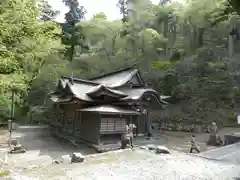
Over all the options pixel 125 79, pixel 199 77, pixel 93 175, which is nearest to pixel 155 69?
pixel 199 77

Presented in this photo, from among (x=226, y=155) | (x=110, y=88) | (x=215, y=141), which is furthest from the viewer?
(x=110, y=88)

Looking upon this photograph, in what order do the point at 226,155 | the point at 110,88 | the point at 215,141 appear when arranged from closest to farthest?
the point at 226,155 → the point at 215,141 → the point at 110,88

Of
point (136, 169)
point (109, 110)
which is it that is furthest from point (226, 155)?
point (109, 110)

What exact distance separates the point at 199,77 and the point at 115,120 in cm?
1425

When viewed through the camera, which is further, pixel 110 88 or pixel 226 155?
pixel 110 88

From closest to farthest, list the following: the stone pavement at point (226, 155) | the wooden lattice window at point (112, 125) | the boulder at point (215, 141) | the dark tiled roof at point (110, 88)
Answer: the stone pavement at point (226, 155), the boulder at point (215, 141), the wooden lattice window at point (112, 125), the dark tiled roof at point (110, 88)

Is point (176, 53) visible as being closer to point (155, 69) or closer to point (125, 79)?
point (155, 69)

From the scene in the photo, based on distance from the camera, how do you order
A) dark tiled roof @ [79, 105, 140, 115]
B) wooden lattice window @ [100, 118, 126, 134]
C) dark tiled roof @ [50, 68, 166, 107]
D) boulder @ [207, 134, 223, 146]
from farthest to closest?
dark tiled roof @ [50, 68, 166, 107] < wooden lattice window @ [100, 118, 126, 134] < boulder @ [207, 134, 223, 146] < dark tiled roof @ [79, 105, 140, 115]

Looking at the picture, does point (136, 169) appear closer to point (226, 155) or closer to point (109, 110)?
point (226, 155)

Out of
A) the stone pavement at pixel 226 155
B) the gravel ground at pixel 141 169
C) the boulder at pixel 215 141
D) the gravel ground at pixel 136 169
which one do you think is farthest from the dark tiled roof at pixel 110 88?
the gravel ground at pixel 141 169

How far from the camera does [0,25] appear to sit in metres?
5.74

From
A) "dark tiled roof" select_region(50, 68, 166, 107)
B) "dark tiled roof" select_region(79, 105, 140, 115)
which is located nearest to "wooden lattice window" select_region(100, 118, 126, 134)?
"dark tiled roof" select_region(79, 105, 140, 115)

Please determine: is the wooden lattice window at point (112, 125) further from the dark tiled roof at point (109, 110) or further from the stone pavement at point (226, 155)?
the stone pavement at point (226, 155)

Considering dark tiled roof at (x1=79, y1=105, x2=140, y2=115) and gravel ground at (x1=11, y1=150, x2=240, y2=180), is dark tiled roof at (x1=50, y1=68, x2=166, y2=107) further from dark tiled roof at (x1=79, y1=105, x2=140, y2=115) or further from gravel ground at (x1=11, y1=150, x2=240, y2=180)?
gravel ground at (x1=11, y1=150, x2=240, y2=180)
